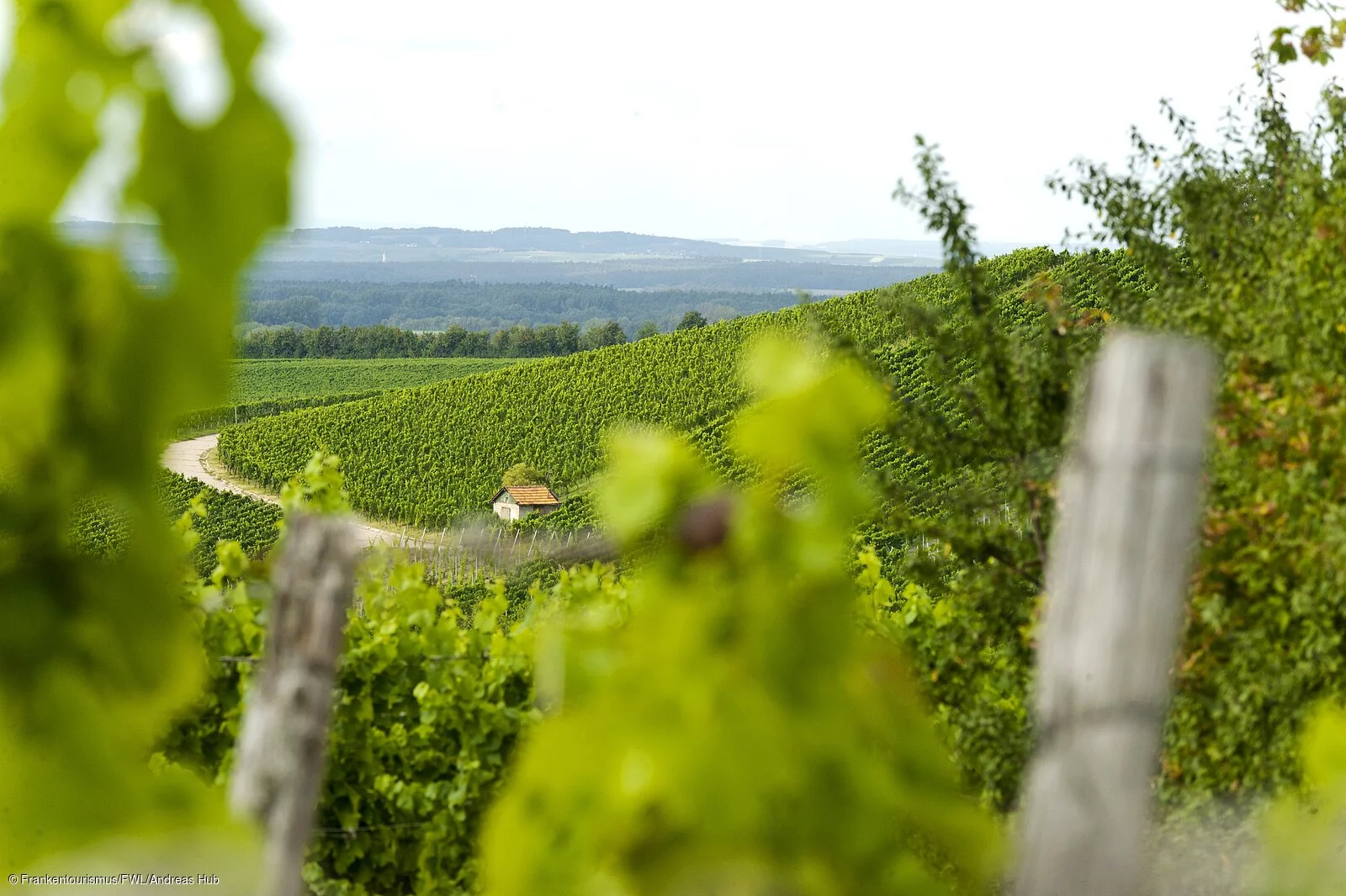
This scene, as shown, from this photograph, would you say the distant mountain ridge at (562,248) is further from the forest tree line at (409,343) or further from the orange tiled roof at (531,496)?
the orange tiled roof at (531,496)

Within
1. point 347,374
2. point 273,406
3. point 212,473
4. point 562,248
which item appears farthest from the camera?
point 562,248

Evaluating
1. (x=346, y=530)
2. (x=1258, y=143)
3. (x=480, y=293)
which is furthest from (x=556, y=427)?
(x=480, y=293)

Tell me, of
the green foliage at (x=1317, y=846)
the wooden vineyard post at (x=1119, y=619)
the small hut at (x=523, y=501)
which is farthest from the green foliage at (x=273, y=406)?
the wooden vineyard post at (x=1119, y=619)

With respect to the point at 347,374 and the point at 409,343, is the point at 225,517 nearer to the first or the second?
the point at 347,374

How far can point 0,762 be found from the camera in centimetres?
61

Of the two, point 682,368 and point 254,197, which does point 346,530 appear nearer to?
point 254,197

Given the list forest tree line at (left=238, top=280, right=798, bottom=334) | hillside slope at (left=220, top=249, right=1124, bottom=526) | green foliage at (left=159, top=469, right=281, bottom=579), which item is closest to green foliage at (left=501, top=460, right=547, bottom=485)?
hillside slope at (left=220, top=249, right=1124, bottom=526)

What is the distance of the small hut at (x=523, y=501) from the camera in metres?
32.0

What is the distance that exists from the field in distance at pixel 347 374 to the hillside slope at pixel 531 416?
12088mm

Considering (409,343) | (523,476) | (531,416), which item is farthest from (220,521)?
(409,343)

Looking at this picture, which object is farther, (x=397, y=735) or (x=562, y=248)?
(x=562, y=248)

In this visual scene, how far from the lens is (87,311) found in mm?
552

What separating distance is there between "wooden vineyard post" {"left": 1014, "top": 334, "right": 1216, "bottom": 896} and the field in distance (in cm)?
5448

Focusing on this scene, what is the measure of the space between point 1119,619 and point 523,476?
33.8 m
